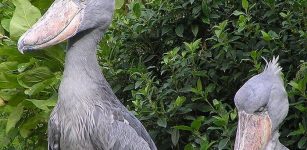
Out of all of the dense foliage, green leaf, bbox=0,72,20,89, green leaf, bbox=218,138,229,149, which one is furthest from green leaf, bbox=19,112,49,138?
green leaf, bbox=218,138,229,149

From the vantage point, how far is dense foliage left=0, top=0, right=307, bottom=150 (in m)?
5.06

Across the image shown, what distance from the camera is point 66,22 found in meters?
4.27

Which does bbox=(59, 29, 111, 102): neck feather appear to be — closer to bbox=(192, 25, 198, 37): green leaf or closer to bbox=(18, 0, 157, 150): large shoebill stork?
bbox=(18, 0, 157, 150): large shoebill stork

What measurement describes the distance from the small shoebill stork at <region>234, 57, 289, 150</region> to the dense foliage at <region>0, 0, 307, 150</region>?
1.09ft

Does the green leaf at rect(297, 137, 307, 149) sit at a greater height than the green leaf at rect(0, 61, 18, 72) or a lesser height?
lesser

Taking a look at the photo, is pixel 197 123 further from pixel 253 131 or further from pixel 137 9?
pixel 137 9

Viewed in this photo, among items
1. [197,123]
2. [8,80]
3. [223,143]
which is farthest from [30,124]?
[223,143]

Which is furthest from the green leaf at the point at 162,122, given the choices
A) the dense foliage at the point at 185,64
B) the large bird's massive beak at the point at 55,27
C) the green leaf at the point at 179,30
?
the large bird's massive beak at the point at 55,27

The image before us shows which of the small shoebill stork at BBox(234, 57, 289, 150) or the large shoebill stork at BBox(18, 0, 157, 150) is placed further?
the small shoebill stork at BBox(234, 57, 289, 150)

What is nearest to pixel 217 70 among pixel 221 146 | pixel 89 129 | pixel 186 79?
pixel 186 79

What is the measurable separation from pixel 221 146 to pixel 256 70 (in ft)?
1.65

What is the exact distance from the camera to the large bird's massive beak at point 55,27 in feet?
13.6

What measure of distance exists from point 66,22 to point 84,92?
37 centimetres

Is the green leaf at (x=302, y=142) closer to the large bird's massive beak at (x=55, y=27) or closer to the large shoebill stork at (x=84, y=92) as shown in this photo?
the large shoebill stork at (x=84, y=92)
